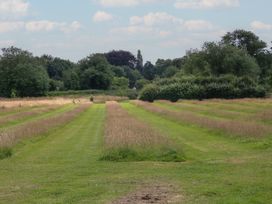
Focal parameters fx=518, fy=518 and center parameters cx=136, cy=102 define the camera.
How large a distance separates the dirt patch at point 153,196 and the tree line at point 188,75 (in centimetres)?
8711

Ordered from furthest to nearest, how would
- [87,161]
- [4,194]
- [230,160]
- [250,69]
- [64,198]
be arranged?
[250,69], [87,161], [230,160], [4,194], [64,198]

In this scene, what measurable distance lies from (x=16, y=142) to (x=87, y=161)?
23.7ft

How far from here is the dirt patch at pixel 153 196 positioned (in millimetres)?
11336

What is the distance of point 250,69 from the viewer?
123 m

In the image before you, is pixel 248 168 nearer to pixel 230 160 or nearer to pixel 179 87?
pixel 230 160

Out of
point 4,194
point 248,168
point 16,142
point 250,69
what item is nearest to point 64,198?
point 4,194

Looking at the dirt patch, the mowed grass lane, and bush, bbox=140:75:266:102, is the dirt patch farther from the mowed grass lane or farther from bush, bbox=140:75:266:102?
bush, bbox=140:75:266:102

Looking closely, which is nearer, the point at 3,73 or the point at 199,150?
the point at 199,150

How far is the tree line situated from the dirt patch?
8711 centimetres

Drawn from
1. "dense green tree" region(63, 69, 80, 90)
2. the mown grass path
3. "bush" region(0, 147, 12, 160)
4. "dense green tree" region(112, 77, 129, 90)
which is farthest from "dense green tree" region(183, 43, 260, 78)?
"bush" region(0, 147, 12, 160)

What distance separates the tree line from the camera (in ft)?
328

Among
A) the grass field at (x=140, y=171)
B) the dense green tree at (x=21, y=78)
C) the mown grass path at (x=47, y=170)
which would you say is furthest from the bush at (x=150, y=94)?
the grass field at (x=140, y=171)

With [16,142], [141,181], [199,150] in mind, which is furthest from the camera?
[16,142]

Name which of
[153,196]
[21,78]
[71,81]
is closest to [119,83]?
[71,81]
